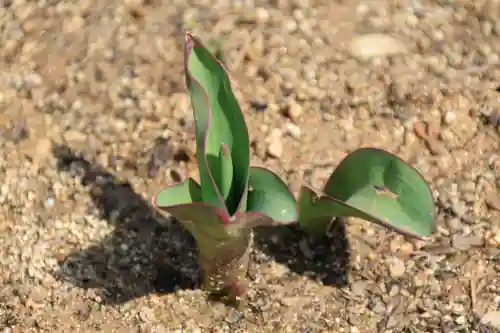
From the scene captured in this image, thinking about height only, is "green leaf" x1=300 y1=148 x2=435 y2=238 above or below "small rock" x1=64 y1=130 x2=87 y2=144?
above

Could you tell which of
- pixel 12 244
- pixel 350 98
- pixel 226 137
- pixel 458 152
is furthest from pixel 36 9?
pixel 458 152

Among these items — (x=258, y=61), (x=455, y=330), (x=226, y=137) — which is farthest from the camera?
(x=258, y=61)

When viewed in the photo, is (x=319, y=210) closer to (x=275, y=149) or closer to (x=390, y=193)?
(x=390, y=193)

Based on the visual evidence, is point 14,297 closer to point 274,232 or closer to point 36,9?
point 274,232

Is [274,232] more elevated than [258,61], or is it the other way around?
[258,61]

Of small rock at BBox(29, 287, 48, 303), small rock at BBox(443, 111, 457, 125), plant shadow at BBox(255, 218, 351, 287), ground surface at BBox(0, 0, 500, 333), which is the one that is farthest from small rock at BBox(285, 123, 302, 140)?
small rock at BBox(29, 287, 48, 303)

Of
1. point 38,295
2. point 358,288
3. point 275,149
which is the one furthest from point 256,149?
point 38,295

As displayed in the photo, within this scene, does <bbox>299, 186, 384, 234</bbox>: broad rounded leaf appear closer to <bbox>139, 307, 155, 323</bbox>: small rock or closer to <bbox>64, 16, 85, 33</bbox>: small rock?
<bbox>139, 307, 155, 323</bbox>: small rock
